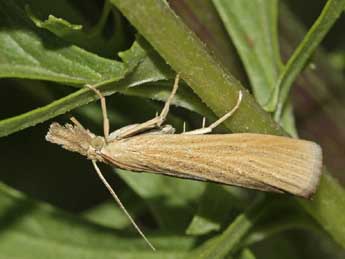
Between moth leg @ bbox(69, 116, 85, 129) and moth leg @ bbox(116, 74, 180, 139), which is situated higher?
moth leg @ bbox(69, 116, 85, 129)

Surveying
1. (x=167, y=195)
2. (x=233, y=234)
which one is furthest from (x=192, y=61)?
(x=167, y=195)

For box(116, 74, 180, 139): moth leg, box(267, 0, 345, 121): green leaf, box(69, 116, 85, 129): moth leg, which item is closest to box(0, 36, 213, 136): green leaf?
box(116, 74, 180, 139): moth leg

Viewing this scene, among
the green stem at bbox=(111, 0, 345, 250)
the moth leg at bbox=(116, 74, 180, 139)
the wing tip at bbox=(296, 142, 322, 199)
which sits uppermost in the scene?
the green stem at bbox=(111, 0, 345, 250)

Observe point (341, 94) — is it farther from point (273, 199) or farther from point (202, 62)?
point (202, 62)

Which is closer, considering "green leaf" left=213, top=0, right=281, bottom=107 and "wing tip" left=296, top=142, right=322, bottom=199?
"wing tip" left=296, top=142, right=322, bottom=199

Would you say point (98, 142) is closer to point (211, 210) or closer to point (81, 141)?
point (81, 141)

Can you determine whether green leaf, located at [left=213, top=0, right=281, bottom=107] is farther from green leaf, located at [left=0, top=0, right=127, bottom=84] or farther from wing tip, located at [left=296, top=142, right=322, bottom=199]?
green leaf, located at [left=0, top=0, right=127, bottom=84]

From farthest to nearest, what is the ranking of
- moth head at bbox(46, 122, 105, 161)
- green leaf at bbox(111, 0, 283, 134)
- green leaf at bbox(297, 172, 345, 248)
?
moth head at bbox(46, 122, 105, 161) → green leaf at bbox(297, 172, 345, 248) → green leaf at bbox(111, 0, 283, 134)
